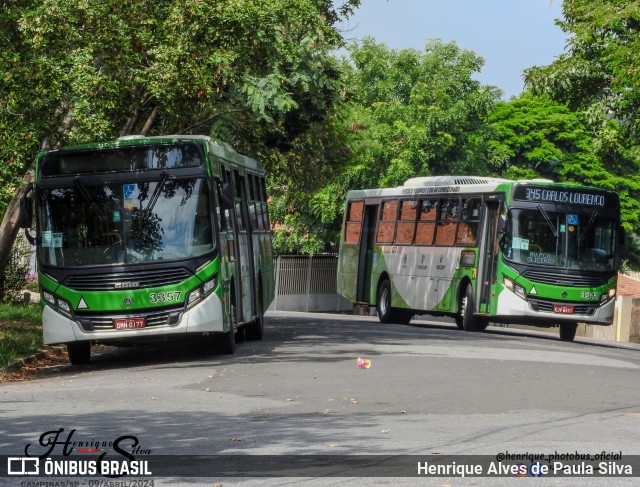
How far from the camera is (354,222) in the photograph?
38.8 metres

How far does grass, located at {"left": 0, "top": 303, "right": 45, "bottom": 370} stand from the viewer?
20.2 metres

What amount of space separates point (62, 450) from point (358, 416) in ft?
11.5

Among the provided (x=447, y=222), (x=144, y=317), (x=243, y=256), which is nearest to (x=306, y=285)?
(x=447, y=222)

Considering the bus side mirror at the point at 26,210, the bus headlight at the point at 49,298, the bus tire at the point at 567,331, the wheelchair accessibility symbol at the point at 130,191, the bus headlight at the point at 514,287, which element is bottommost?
the bus tire at the point at 567,331

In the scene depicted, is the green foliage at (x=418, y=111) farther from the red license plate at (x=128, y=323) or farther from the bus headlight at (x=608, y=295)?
the red license plate at (x=128, y=323)

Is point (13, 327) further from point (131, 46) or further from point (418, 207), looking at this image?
point (418, 207)

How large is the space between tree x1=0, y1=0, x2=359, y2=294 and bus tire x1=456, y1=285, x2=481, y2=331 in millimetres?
6176

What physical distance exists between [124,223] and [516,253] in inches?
471

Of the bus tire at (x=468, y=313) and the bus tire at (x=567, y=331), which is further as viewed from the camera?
the bus tire at (x=567, y=331)

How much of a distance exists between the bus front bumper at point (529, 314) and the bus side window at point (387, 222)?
676cm

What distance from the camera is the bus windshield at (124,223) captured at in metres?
19.6

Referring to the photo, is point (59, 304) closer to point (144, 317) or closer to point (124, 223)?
point (144, 317)

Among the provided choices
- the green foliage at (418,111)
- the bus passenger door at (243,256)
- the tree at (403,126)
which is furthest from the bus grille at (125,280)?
the green foliage at (418,111)

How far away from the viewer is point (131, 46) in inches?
925
